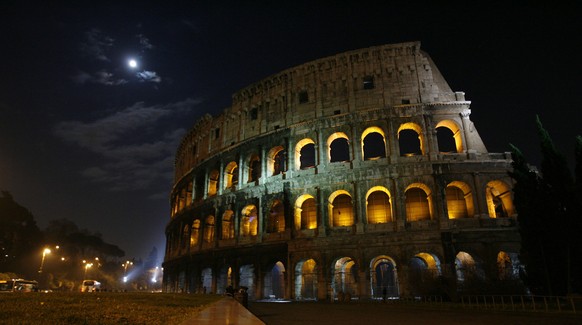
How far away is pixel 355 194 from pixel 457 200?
6327mm

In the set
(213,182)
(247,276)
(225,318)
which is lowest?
(225,318)

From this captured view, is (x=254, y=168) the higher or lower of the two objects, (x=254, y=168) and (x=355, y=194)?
the higher

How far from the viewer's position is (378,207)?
2377cm

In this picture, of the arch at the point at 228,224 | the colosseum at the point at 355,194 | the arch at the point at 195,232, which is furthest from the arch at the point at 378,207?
the arch at the point at 195,232

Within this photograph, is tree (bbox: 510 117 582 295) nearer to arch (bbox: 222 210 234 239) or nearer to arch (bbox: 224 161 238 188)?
arch (bbox: 222 210 234 239)

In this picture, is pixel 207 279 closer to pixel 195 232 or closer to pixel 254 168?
pixel 195 232

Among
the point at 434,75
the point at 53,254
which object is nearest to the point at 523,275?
the point at 434,75

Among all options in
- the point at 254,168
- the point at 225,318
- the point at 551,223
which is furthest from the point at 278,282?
the point at 225,318

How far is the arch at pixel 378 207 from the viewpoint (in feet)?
77.2

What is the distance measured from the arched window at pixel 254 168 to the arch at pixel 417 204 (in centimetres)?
1098

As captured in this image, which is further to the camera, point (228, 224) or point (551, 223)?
point (228, 224)

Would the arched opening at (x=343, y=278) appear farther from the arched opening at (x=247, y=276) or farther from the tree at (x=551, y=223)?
the tree at (x=551, y=223)

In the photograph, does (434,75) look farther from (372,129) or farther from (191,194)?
(191,194)

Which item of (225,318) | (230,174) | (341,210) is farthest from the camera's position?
(230,174)
